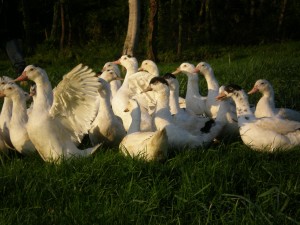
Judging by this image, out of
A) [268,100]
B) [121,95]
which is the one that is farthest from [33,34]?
[268,100]

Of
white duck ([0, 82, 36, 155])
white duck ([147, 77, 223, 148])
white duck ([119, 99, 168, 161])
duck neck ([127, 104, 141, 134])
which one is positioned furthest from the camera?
duck neck ([127, 104, 141, 134])

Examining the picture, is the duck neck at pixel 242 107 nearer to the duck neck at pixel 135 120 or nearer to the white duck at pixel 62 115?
the duck neck at pixel 135 120

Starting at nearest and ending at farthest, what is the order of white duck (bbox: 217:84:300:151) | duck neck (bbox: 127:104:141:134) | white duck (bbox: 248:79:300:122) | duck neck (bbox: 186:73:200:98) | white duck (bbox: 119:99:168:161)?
white duck (bbox: 119:99:168:161) < white duck (bbox: 217:84:300:151) < duck neck (bbox: 127:104:141:134) < white duck (bbox: 248:79:300:122) < duck neck (bbox: 186:73:200:98)

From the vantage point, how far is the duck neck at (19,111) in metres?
4.67

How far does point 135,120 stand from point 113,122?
8.8 inches

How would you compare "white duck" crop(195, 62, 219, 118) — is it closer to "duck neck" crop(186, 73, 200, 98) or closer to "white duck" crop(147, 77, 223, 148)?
"duck neck" crop(186, 73, 200, 98)

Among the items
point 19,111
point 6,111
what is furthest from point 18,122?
point 6,111

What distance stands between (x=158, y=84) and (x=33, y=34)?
15.4 meters

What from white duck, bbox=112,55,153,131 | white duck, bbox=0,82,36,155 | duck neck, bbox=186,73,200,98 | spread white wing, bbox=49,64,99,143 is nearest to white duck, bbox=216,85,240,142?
white duck, bbox=112,55,153,131

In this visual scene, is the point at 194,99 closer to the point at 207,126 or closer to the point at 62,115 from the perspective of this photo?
the point at 207,126

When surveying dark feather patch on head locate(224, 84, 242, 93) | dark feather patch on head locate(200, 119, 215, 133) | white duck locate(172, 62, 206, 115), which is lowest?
white duck locate(172, 62, 206, 115)

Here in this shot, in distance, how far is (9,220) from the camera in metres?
2.90

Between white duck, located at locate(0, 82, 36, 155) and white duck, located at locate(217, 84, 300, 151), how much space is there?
199 cm

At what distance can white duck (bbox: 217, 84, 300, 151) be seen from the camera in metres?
4.29
